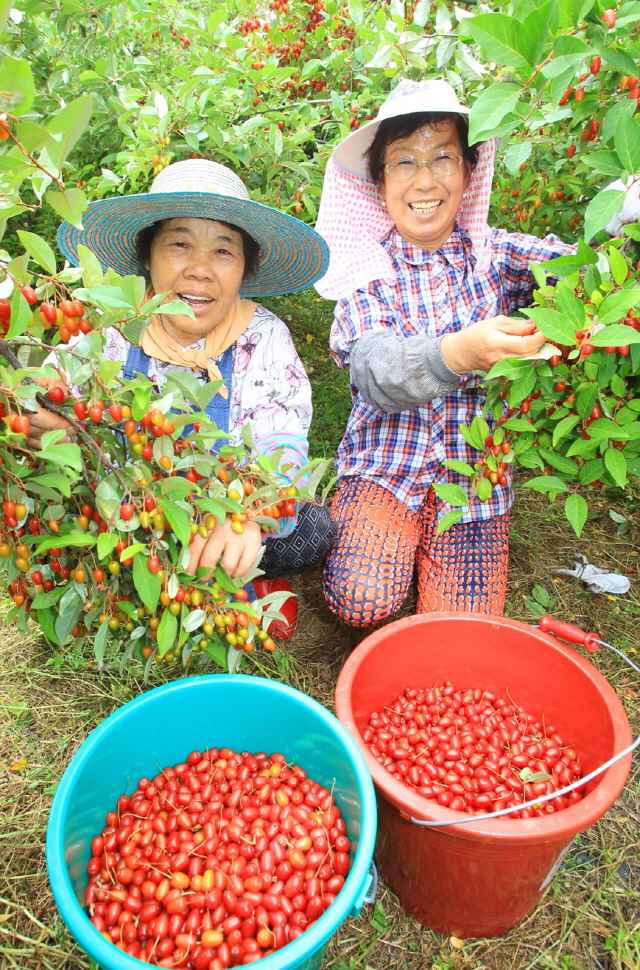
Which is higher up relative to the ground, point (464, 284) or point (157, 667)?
point (464, 284)

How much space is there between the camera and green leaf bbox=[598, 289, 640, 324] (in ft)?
3.49

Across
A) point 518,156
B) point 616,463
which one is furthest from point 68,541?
point 518,156

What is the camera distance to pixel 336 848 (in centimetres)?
124

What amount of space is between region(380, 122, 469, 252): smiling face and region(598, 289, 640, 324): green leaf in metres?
0.89

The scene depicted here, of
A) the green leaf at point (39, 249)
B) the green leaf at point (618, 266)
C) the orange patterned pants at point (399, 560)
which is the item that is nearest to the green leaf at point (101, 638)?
the green leaf at point (39, 249)

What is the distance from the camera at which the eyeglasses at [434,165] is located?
1800mm

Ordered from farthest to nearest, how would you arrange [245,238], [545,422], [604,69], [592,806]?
[245,238], [545,422], [604,69], [592,806]

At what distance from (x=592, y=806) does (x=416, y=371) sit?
104 centimetres

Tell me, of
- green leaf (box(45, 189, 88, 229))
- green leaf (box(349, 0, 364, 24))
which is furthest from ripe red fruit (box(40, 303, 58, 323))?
green leaf (box(349, 0, 364, 24))

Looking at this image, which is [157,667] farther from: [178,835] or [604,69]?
[604,69]

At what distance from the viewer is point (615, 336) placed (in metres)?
1.08

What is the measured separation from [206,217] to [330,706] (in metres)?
1.49

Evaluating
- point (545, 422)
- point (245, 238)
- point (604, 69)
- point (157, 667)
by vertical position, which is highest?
point (604, 69)

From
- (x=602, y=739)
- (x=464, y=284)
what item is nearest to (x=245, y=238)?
(x=464, y=284)
